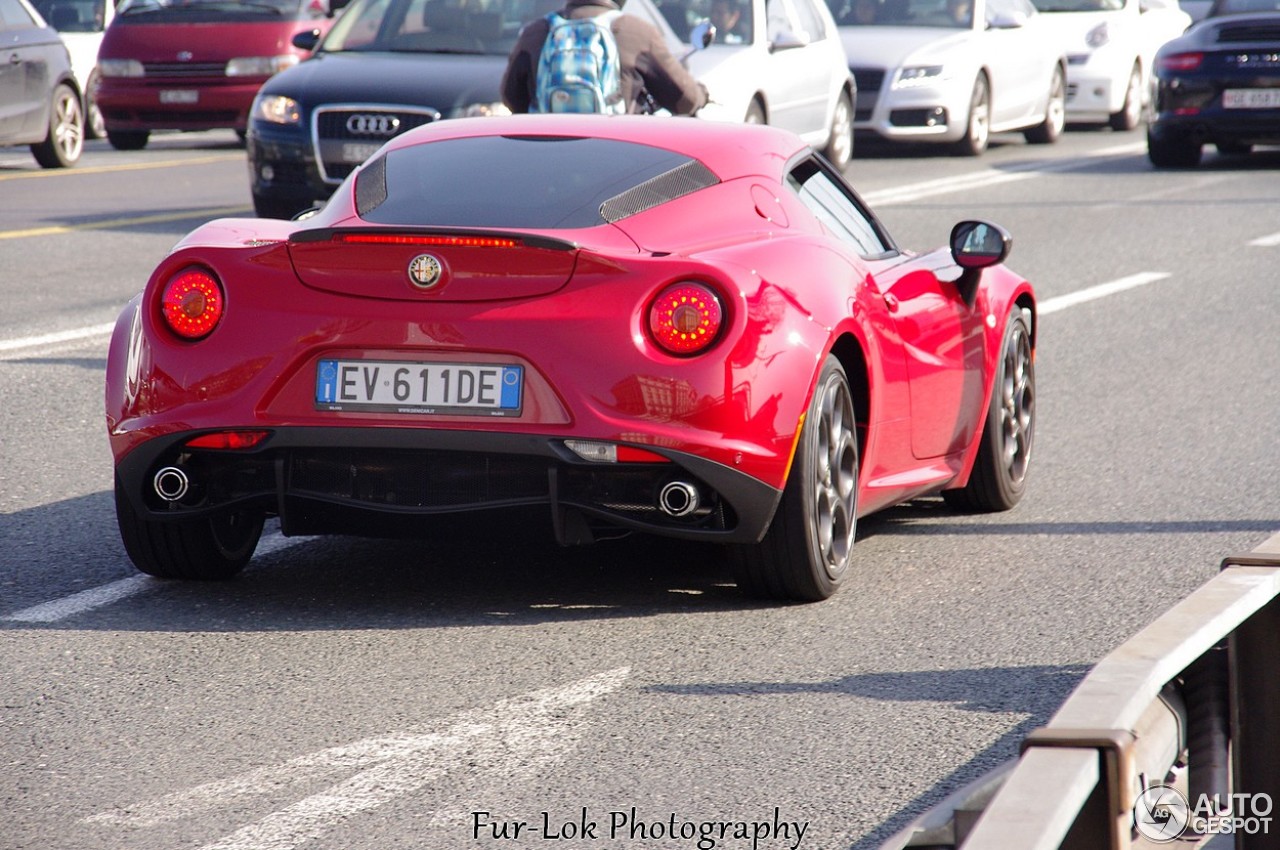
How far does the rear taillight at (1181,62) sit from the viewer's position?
19.0 meters

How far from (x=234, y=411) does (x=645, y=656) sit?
1.12 meters

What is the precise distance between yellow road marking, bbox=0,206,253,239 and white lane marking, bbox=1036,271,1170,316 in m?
6.05

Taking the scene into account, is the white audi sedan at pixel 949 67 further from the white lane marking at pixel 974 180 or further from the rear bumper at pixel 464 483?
the rear bumper at pixel 464 483

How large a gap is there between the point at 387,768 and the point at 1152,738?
1.63 meters

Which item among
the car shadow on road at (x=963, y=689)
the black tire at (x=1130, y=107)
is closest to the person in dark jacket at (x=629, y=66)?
the car shadow on road at (x=963, y=689)

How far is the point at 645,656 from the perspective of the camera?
492 centimetres

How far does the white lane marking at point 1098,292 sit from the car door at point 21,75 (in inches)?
381

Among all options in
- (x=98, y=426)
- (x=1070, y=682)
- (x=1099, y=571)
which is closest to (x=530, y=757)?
(x=1070, y=682)

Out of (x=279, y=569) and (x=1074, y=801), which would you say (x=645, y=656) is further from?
(x=1074, y=801)

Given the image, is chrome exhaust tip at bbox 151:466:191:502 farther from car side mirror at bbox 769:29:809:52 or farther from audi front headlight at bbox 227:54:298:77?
audi front headlight at bbox 227:54:298:77

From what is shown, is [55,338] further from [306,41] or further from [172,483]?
[306,41]

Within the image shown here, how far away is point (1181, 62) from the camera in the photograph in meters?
19.1

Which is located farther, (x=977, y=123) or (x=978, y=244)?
(x=977, y=123)

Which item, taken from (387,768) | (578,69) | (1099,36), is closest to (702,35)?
(578,69)
